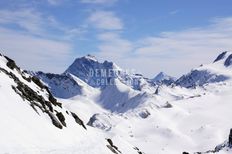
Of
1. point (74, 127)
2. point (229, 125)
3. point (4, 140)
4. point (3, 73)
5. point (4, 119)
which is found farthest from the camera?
point (229, 125)

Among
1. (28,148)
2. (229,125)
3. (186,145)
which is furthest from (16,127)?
(229,125)

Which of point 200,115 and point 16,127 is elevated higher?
point 16,127

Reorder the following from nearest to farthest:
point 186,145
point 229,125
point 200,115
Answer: point 186,145, point 229,125, point 200,115

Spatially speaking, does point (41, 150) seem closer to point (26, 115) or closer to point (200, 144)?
point (26, 115)

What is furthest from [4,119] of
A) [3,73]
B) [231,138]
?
[231,138]

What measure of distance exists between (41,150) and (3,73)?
18383 millimetres

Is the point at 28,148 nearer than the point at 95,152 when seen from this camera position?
Yes

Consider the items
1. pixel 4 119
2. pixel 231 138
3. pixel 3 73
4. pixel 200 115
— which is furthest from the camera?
pixel 200 115

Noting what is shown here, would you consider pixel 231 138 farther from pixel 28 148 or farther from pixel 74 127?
pixel 28 148

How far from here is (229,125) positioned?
148 metres

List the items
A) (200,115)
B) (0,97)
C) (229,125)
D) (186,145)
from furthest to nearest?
1. (200,115)
2. (229,125)
3. (186,145)
4. (0,97)

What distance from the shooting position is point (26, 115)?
37312mm

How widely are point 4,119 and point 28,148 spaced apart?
392cm

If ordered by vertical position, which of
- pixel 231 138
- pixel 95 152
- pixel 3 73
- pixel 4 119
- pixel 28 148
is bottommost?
pixel 231 138
